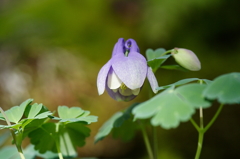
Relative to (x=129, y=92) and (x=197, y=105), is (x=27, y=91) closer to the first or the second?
(x=129, y=92)

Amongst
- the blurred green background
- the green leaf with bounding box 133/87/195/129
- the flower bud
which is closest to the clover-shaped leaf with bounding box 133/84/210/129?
the green leaf with bounding box 133/87/195/129

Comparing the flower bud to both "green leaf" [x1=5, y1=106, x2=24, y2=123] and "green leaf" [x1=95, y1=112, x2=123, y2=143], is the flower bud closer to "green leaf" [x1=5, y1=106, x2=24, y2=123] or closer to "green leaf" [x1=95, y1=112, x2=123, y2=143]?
"green leaf" [x1=95, y1=112, x2=123, y2=143]

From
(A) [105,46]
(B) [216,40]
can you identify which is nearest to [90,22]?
(A) [105,46]

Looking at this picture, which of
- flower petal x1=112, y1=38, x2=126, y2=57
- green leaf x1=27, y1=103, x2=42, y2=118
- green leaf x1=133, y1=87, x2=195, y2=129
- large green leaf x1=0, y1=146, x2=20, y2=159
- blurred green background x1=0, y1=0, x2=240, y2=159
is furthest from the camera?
blurred green background x1=0, y1=0, x2=240, y2=159

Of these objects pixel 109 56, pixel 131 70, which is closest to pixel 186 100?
pixel 131 70

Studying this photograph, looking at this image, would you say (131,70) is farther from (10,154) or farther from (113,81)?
(10,154)

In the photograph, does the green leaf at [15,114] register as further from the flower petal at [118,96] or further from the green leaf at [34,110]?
the flower petal at [118,96]

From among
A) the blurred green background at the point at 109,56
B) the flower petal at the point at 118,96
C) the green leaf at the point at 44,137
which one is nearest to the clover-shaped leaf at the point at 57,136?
the green leaf at the point at 44,137
